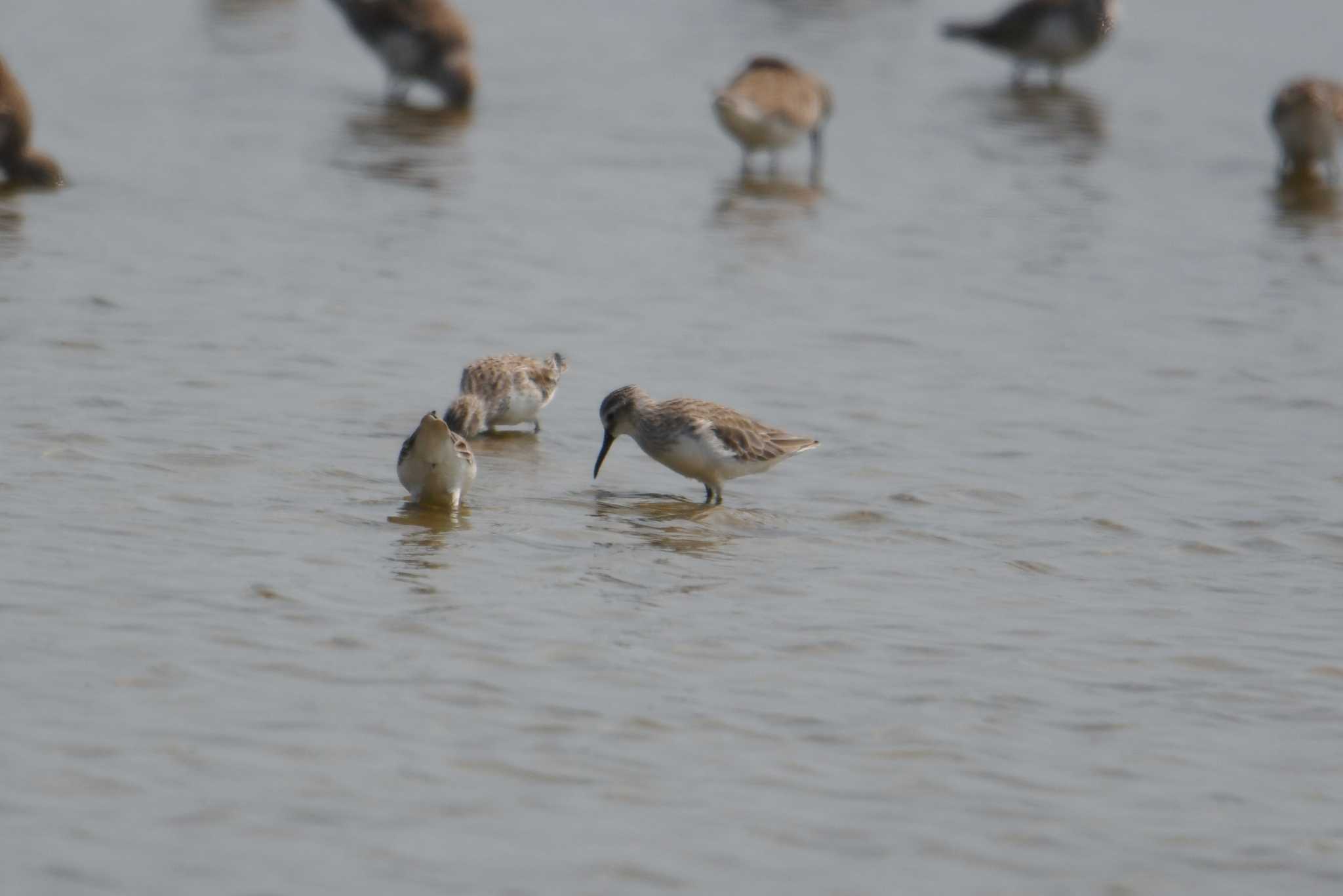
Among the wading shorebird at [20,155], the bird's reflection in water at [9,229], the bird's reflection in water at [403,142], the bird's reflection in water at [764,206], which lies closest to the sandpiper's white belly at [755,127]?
the bird's reflection in water at [764,206]

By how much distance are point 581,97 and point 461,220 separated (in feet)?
22.7

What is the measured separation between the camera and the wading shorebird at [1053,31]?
25641 millimetres

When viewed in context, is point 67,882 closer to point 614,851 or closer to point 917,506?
point 614,851

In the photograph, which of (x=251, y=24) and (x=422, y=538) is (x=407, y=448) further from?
(x=251, y=24)

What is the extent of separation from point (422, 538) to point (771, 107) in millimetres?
10994

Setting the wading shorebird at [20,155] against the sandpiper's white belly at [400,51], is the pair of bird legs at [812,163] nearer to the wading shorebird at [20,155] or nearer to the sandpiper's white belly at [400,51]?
the sandpiper's white belly at [400,51]

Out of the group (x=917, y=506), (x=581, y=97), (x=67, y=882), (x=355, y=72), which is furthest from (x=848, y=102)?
(x=67, y=882)

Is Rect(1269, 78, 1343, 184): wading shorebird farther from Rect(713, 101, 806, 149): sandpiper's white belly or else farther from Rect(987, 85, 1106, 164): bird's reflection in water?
Rect(713, 101, 806, 149): sandpiper's white belly

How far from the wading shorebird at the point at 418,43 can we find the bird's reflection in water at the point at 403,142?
0.31 metres

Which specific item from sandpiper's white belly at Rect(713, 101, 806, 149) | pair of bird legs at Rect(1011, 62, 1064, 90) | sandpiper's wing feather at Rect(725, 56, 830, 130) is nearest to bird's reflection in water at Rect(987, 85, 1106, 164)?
pair of bird legs at Rect(1011, 62, 1064, 90)

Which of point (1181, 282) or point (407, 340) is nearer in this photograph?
point (407, 340)

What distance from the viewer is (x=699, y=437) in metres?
9.68

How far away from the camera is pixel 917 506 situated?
9875 millimetres

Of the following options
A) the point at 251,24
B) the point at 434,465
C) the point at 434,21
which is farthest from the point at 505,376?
the point at 251,24
